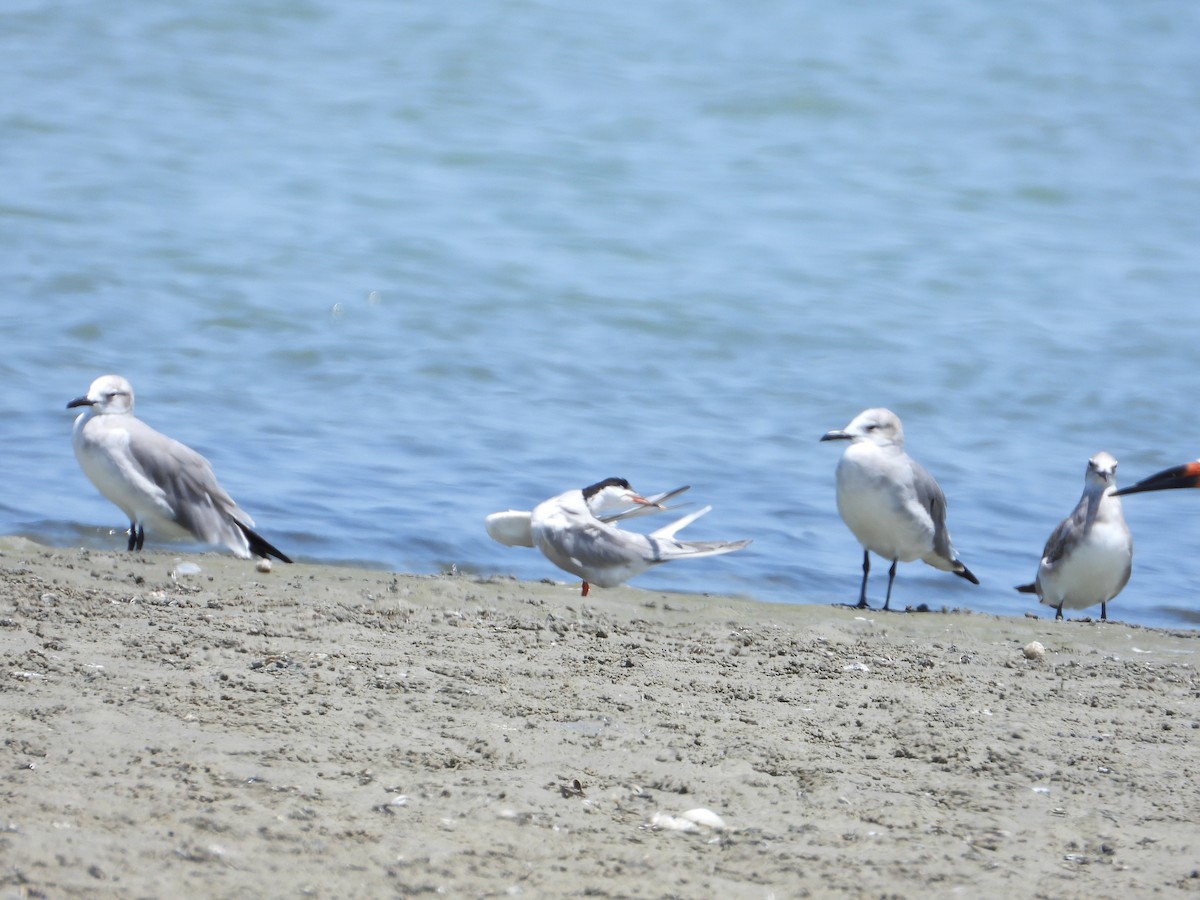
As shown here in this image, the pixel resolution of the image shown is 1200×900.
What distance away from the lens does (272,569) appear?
19.7ft

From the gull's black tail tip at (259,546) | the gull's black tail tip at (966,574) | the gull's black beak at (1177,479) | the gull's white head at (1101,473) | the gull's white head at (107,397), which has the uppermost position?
the gull's black beak at (1177,479)

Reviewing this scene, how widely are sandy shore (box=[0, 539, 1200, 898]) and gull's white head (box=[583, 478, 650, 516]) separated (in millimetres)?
1365

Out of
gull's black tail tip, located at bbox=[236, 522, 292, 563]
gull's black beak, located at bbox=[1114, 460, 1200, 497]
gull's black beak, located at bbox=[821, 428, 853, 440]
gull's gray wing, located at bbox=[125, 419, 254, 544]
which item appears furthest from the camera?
gull's black beak, located at bbox=[821, 428, 853, 440]

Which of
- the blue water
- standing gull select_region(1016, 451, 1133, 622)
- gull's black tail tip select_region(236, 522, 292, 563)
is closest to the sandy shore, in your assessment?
gull's black tail tip select_region(236, 522, 292, 563)

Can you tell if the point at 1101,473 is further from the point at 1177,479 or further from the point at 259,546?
the point at 259,546

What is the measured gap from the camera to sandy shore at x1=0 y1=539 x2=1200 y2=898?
3.28 metres

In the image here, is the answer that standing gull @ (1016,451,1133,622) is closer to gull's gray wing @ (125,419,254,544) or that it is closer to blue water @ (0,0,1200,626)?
blue water @ (0,0,1200,626)

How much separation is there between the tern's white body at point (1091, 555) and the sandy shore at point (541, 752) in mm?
1315

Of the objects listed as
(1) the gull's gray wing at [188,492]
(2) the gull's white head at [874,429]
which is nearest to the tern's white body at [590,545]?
(2) the gull's white head at [874,429]

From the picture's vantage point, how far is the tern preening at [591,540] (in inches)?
260

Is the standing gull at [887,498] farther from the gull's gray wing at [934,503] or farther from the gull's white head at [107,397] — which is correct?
the gull's white head at [107,397]

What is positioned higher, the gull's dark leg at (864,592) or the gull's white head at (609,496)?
the gull's white head at (609,496)

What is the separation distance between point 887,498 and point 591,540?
4.51 feet

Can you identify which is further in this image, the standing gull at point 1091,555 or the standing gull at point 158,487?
the standing gull at point 1091,555
